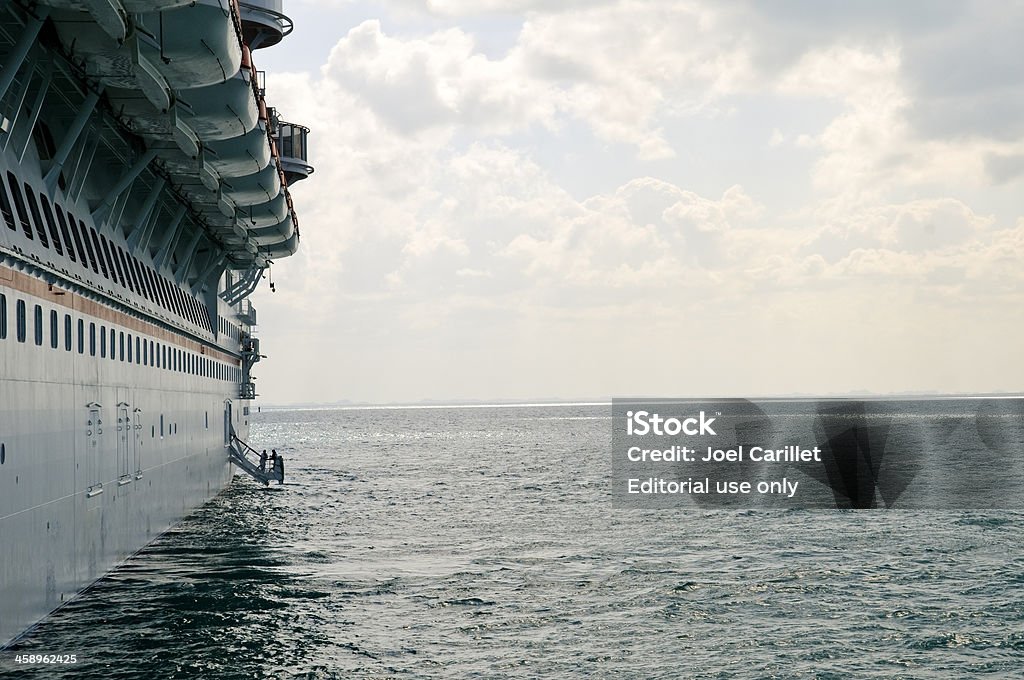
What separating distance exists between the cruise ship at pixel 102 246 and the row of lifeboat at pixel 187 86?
5 cm

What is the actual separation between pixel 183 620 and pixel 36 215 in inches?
413

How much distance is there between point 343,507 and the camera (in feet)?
187

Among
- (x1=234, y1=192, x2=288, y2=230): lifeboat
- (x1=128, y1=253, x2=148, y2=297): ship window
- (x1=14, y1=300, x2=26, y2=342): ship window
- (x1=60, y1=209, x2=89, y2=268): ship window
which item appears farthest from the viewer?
(x1=234, y1=192, x2=288, y2=230): lifeboat

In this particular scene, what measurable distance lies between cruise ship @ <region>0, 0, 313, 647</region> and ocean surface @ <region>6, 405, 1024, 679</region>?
6.86 ft

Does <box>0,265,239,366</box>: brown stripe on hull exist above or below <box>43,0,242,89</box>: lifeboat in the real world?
below

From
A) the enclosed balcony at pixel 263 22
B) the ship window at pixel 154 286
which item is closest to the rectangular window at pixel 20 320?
the ship window at pixel 154 286

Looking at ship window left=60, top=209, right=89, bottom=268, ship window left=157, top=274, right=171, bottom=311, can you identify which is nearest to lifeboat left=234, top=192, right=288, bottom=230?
ship window left=157, top=274, right=171, bottom=311

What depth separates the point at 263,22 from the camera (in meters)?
54.8

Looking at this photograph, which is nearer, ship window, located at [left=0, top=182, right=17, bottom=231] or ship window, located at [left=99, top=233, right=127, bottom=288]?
ship window, located at [left=0, top=182, right=17, bottom=231]

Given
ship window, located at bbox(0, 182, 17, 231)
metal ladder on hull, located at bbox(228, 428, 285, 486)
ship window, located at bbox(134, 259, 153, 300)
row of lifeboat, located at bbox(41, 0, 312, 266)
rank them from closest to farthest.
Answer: ship window, located at bbox(0, 182, 17, 231), row of lifeboat, located at bbox(41, 0, 312, 266), ship window, located at bbox(134, 259, 153, 300), metal ladder on hull, located at bbox(228, 428, 285, 486)

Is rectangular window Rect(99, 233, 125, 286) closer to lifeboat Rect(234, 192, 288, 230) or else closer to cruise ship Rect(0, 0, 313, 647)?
cruise ship Rect(0, 0, 313, 647)

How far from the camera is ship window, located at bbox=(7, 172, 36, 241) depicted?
73.6 feet

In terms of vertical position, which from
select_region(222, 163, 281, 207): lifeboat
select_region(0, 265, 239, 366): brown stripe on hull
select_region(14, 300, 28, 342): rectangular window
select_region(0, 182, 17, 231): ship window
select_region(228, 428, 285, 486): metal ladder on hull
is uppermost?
select_region(222, 163, 281, 207): lifeboat

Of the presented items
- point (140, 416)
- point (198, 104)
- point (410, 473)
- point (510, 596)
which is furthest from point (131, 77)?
point (410, 473)
